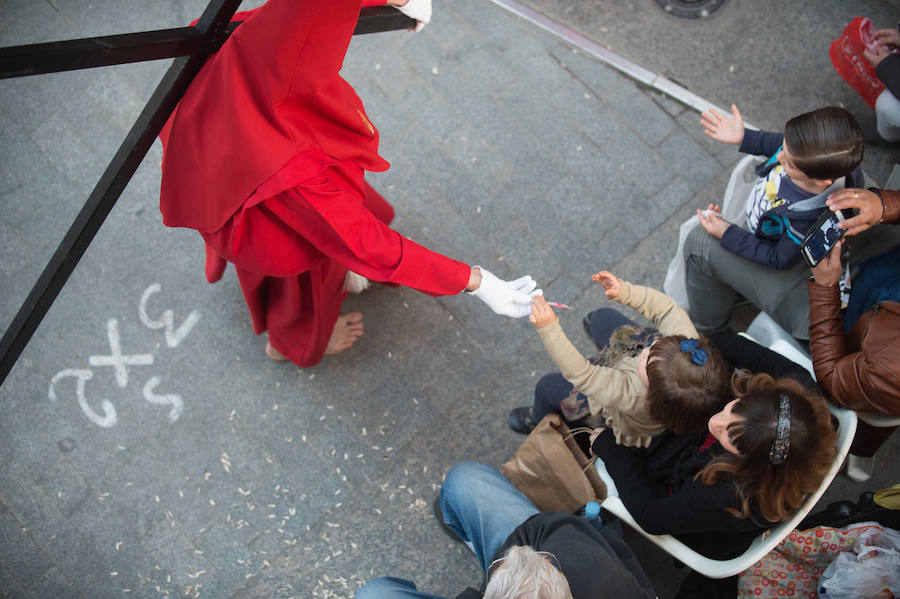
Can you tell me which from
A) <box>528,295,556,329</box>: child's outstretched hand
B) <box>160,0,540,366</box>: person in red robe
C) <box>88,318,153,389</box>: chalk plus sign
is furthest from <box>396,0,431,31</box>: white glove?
<box>88,318,153,389</box>: chalk plus sign

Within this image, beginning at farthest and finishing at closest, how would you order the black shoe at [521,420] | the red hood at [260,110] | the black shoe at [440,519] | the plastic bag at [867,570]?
the black shoe at [521,420] < the black shoe at [440,519] < the plastic bag at [867,570] < the red hood at [260,110]

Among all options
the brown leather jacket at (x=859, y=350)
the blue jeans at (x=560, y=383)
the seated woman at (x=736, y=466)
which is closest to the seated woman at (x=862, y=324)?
the brown leather jacket at (x=859, y=350)

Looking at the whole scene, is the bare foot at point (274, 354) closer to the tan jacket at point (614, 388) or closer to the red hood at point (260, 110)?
the red hood at point (260, 110)

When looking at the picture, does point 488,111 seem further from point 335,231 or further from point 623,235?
point 335,231

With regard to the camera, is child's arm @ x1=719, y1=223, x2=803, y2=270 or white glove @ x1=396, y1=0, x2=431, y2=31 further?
child's arm @ x1=719, y1=223, x2=803, y2=270

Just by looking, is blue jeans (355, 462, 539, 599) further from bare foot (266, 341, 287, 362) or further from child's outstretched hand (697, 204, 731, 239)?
child's outstretched hand (697, 204, 731, 239)

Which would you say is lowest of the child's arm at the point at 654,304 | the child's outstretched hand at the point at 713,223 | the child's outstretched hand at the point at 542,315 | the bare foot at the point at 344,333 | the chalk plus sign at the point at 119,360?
the chalk plus sign at the point at 119,360

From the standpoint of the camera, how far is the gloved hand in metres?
2.27

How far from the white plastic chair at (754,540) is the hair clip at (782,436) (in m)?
0.17

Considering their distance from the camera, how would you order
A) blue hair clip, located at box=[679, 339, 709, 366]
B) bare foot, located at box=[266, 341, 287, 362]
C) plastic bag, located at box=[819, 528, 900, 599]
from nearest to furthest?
blue hair clip, located at box=[679, 339, 709, 366] < plastic bag, located at box=[819, 528, 900, 599] < bare foot, located at box=[266, 341, 287, 362]

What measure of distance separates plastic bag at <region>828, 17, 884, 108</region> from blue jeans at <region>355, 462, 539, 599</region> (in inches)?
97.7

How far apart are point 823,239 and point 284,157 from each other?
159 cm

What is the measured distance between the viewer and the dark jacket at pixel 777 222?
2.24 m

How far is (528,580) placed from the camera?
165cm
